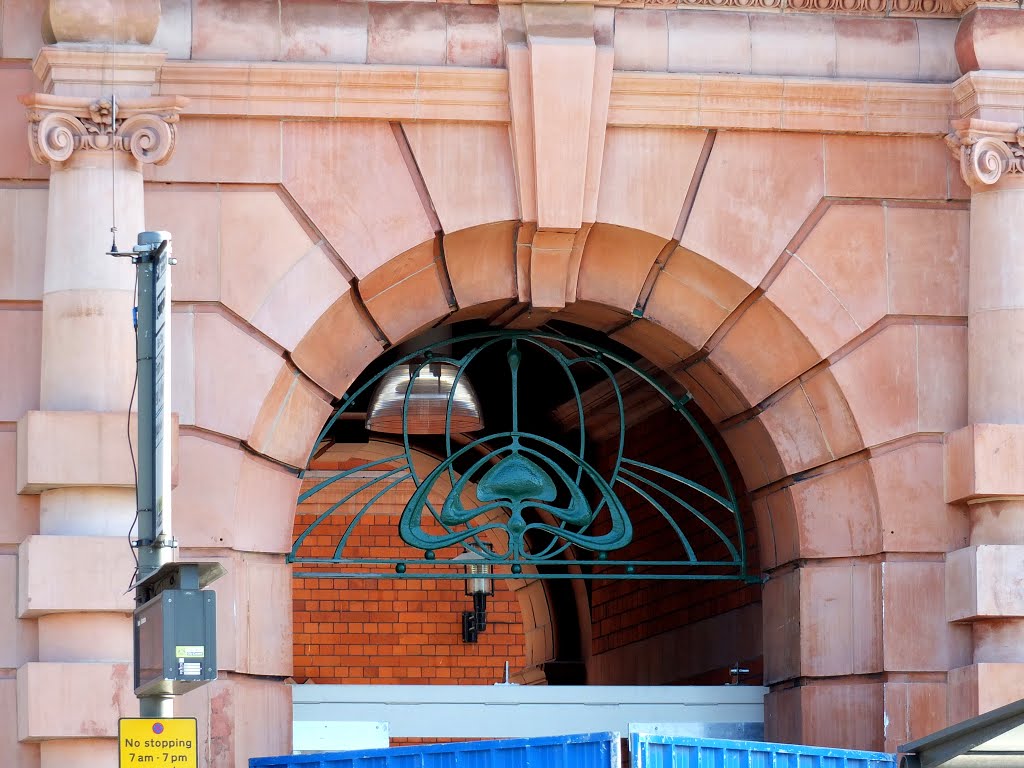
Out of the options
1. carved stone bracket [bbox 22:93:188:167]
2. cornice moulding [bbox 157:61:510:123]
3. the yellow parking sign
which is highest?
cornice moulding [bbox 157:61:510:123]

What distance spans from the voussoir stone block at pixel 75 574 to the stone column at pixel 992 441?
14.2ft

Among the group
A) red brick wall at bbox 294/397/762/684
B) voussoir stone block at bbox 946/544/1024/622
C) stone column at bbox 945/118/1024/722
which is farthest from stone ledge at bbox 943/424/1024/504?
red brick wall at bbox 294/397/762/684

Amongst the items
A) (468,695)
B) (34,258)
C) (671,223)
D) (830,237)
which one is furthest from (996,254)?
(34,258)

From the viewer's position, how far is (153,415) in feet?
27.2

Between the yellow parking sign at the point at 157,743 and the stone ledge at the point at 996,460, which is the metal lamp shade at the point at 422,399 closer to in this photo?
the stone ledge at the point at 996,460

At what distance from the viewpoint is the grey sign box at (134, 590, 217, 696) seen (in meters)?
7.66

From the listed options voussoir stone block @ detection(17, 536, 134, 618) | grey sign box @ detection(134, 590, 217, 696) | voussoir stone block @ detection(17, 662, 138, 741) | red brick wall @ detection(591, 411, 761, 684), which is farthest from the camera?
red brick wall @ detection(591, 411, 761, 684)

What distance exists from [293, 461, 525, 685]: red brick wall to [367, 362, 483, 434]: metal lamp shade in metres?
9.33

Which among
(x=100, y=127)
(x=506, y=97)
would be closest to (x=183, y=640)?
(x=100, y=127)

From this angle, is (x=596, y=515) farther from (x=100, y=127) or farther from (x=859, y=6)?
(x=100, y=127)

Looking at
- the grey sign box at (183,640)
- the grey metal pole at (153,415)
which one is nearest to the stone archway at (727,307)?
the grey metal pole at (153,415)

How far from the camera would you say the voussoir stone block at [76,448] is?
404 inches

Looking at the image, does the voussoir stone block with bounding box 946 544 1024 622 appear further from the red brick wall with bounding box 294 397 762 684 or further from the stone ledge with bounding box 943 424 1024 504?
the red brick wall with bounding box 294 397 762 684

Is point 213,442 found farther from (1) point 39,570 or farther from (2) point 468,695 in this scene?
(2) point 468,695
